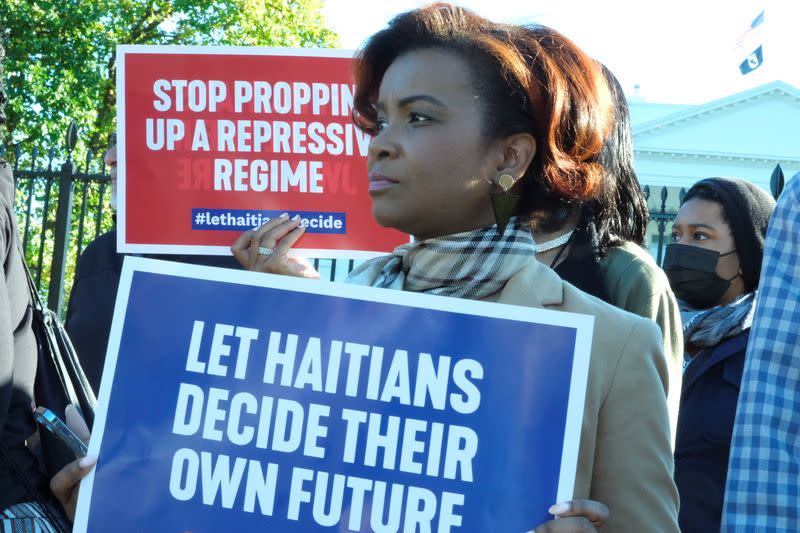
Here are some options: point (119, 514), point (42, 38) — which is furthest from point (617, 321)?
point (42, 38)

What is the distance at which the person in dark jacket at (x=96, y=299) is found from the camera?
328 centimetres

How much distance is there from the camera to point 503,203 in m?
1.97

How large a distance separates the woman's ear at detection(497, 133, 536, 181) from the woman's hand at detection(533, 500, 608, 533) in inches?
27.0

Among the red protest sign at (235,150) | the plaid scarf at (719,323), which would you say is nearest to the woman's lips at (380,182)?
the red protest sign at (235,150)

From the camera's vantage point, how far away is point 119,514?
158 cm

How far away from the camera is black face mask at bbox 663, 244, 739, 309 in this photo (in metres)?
4.09

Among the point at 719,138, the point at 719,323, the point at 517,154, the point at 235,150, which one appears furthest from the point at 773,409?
the point at 719,138

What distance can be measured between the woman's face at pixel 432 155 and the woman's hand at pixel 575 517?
622 millimetres

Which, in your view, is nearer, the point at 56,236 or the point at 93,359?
the point at 93,359

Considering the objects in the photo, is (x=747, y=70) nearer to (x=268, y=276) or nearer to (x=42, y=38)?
(x=42, y=38)

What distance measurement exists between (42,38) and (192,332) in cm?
2005

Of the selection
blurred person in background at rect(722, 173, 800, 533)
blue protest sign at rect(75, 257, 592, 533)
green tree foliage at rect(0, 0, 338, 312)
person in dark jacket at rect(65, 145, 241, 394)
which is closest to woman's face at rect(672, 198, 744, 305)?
person in dark jacket at rect(65, 145, 241, 394)

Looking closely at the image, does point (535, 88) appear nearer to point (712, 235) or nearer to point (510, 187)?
point (510, 187)

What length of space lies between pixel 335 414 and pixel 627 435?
0.45m
